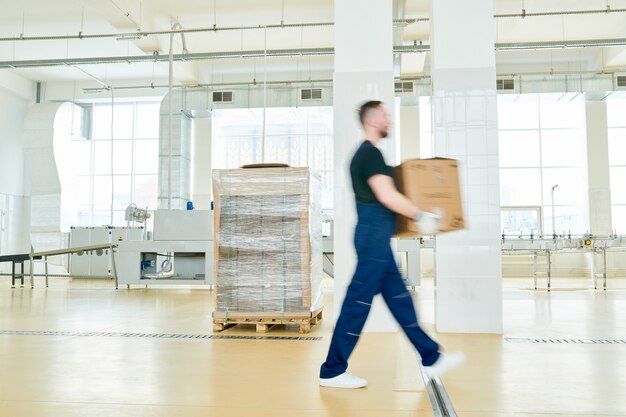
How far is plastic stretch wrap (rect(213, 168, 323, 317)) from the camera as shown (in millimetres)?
4660

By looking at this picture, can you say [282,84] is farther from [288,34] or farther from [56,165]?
[56,165]

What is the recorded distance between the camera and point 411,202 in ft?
8.82

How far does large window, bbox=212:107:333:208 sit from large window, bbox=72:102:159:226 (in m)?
2.20

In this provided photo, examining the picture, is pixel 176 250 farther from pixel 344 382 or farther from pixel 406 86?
pixel 406 86

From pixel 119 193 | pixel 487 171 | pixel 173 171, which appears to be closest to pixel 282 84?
pixel 173 171

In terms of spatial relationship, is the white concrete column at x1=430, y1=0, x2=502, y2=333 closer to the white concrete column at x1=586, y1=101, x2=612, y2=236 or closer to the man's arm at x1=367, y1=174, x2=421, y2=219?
the man's arm at x1=367, y1=174, x2=421, y2=219

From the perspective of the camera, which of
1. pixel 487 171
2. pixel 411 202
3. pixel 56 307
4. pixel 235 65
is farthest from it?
pixel 235 65

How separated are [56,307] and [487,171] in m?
5.45

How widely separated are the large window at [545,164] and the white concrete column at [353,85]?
1066 cm

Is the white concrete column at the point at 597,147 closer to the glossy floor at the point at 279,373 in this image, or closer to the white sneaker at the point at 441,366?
the glossy floor at the point at 279,373

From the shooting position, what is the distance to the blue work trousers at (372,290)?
8.73 ft

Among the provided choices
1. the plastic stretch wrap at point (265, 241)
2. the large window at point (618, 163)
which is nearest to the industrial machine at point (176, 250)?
the plastic stretch wrap at point (265, 241)

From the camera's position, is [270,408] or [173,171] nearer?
[270,408]

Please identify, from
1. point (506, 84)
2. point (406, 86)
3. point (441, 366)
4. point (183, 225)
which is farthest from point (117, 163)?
point (441, 366)
